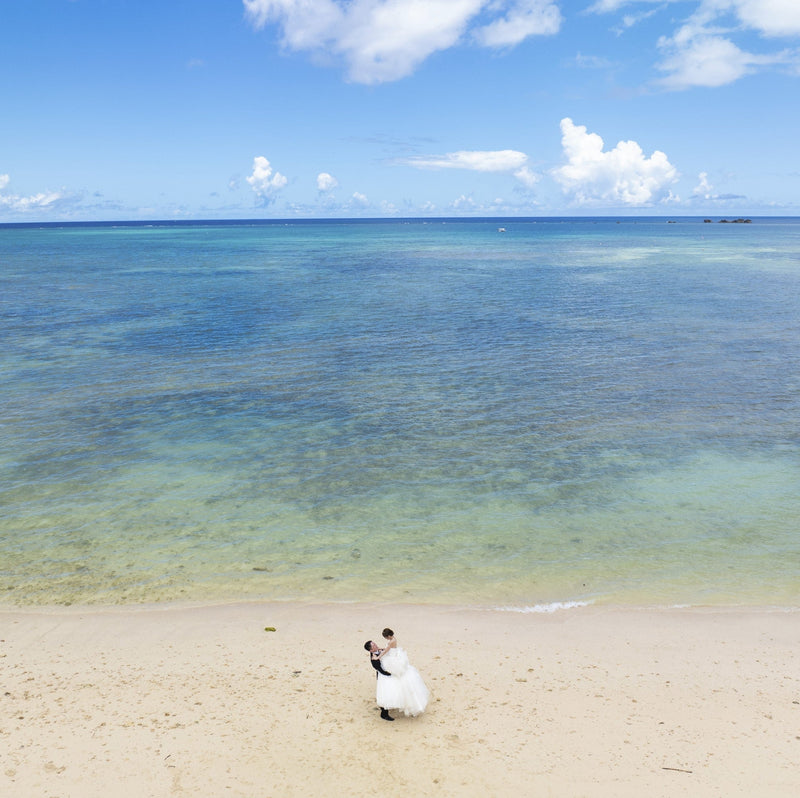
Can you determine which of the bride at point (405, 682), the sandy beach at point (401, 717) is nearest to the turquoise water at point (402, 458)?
the sandy beach at point (401, 717)

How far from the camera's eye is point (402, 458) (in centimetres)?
2420

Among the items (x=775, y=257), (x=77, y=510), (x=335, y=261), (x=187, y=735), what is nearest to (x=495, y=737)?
(x=187, y=735)

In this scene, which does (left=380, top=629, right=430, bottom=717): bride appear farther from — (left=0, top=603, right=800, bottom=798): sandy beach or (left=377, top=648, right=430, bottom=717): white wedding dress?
(left=0, top=603, right=800, bottom=798): sandy beach

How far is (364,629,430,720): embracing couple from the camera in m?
11.7

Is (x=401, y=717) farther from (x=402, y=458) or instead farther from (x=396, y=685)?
(x=402, y=458)

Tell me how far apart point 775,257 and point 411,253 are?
6520 centimetres

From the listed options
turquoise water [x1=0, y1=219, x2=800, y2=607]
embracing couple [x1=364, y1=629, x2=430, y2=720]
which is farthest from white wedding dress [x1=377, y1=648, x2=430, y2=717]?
turquoise water [x1=0, y1=219, x2=800, y2=607]

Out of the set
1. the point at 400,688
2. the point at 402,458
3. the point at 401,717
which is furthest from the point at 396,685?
the point at 402,458

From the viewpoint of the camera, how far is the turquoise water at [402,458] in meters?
17.4

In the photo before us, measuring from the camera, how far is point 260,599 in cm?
1638

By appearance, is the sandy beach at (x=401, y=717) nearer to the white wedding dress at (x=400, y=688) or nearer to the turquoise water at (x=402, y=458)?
the white wedding dress at (x=400, y=688)

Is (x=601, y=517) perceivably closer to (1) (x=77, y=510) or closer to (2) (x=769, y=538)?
(2) (x=769, y=538)

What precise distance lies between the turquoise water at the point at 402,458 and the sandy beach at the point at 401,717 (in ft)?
3.86

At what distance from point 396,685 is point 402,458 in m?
12.8
